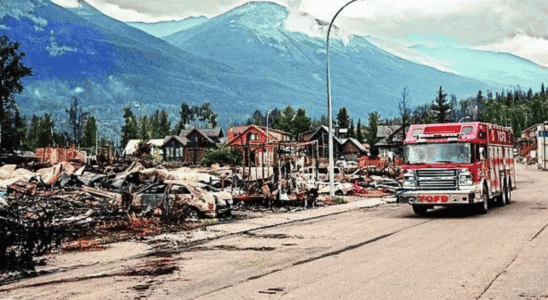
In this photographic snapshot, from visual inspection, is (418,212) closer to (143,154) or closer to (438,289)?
(438,289)

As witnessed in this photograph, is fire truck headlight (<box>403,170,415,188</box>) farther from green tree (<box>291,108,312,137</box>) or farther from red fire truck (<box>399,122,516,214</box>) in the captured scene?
green tree (<box>291,108,312,137</box>)

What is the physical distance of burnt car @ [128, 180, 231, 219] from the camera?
19.3m

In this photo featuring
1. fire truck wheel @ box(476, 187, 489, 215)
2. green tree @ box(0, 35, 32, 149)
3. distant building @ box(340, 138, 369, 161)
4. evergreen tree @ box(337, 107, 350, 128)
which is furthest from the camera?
evergreen tree @ box(337, 107, 350, 128)

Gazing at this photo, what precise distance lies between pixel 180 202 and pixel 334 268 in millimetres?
10025

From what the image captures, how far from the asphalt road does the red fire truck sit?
305 centimetres

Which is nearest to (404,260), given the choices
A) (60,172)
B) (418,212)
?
(418,212)

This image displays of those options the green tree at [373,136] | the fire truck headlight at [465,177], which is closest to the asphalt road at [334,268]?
the fire truck headlight at [465,177]

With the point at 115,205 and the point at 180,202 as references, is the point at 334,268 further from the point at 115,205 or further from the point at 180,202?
the point at 115,205

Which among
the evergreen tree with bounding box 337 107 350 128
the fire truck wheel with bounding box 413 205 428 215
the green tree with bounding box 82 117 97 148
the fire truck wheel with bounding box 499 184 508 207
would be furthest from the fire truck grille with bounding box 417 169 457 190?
the evergreen tree with bounding box 337 107 350 128

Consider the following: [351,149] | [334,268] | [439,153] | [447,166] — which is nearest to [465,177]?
[447,166]

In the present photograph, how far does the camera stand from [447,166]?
20094 millimetres

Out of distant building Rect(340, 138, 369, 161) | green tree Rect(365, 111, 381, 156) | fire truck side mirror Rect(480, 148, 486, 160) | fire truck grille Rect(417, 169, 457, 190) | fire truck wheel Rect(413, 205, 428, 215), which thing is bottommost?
fire truck wheel Rect(413, 205, 428, 215)

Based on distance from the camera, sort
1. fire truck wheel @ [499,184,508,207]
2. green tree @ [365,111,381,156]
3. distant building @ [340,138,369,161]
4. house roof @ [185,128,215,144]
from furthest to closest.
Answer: green tree @ [365,111,381,156] < house roof @ [185,128,215,144] < distant building @ [340,138,369,161] < fire truck wheel @ [499,184,508,207]

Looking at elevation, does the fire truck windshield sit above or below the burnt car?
above
